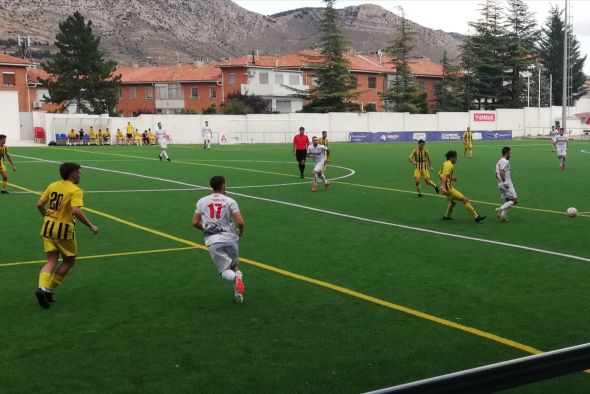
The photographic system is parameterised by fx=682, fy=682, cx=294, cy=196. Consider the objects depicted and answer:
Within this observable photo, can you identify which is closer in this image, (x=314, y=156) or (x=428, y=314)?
(x=428, y=314)

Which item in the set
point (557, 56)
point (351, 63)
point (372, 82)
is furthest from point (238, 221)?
point (557, 56)

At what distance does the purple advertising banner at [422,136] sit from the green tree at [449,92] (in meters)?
21.9

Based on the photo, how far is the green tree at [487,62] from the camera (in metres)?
94.1

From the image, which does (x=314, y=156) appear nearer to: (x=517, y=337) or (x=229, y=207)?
(x=229, y=207)

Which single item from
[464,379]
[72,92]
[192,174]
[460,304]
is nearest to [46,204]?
[460,304]

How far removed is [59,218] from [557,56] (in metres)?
118

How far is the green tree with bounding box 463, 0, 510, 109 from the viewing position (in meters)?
94.1

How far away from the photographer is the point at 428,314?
826cm

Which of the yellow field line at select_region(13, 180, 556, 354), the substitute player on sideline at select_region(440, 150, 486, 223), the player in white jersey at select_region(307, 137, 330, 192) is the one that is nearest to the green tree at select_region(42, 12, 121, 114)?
the player in white jersey at select_region(307, 137, 330, 192)

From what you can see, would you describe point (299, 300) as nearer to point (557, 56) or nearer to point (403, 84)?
point (403, 84)

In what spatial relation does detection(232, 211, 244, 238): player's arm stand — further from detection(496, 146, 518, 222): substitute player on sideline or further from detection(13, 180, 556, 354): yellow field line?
detection(496, 146, 518, 222): substitute player on sideline

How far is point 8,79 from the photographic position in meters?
87.4

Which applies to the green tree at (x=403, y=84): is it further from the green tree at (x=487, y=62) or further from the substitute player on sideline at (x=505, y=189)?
the substitute player on sideline at (x=505, y=189)

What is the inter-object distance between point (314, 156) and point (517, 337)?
16.3m
